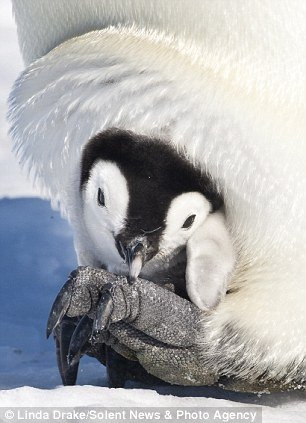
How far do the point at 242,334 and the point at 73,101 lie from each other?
484 mm

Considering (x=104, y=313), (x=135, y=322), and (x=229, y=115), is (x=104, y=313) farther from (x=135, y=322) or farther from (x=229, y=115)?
(x=229, y=115)

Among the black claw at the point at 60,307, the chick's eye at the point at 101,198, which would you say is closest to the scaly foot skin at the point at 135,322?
the black claw at the point at 60,307

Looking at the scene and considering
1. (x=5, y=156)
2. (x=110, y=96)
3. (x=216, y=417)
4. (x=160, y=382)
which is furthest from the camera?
(x=5, y=156)

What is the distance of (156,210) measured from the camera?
182cm

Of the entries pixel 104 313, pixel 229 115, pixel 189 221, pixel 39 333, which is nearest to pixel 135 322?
pixel 104 313

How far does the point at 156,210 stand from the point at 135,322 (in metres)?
0.19

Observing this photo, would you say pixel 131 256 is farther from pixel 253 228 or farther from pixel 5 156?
pixel 5 156

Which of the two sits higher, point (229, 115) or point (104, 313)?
point (229, 115)

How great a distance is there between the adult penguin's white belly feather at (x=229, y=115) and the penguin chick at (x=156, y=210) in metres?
0.02

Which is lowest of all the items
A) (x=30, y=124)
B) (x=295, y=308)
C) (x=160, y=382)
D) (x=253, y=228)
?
(x=160, y=382)

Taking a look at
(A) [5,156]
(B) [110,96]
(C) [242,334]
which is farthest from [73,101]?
(A) [5,156]

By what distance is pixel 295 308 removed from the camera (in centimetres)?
188

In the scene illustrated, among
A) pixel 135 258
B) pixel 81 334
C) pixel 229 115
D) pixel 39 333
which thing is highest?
pixel 229 115

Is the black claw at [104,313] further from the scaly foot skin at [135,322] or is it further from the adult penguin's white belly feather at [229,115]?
the adult penguin's white belly feather at [229,115]
